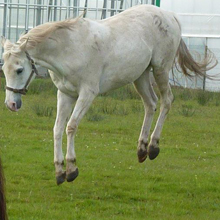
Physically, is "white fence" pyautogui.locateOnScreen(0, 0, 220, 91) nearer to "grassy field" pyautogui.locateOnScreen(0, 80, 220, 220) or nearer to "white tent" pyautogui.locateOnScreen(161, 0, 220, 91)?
"white tent" pyautogui.locateOnScreen(161, 0, 220, 91)

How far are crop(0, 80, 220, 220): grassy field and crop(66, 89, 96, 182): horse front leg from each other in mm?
191

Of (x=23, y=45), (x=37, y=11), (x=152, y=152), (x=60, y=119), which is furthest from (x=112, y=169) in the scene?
(x=37, y=11)

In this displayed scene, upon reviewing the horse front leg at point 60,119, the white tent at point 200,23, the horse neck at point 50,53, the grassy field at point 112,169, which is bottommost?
the white tent at point 200,23

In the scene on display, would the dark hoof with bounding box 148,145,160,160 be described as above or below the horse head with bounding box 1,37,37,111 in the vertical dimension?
below

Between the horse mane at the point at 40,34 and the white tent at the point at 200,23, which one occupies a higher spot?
the horse mane at the point at 40,34

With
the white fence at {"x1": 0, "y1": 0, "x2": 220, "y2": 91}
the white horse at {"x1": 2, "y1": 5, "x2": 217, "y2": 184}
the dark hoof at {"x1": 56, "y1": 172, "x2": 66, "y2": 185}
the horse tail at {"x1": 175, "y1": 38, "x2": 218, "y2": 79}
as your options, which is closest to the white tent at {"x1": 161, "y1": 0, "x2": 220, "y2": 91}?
the white fence at {"x1": 0, "y1": 0, "x2": 220, "y2": 91}

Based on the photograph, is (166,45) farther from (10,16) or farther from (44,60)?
(10,16)

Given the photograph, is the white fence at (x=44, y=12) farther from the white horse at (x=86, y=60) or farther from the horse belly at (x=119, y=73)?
the horse belly at (x=119, y=73)

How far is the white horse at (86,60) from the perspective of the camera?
788 cm

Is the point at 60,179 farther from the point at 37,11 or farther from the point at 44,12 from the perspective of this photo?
the point at 44,12

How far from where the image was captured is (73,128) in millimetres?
7973

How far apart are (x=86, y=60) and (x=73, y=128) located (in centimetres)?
81

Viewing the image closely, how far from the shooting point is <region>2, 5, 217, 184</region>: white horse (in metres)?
7.88

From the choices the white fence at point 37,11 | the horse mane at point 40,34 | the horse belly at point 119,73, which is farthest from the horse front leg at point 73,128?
the white fence at point 37,11
